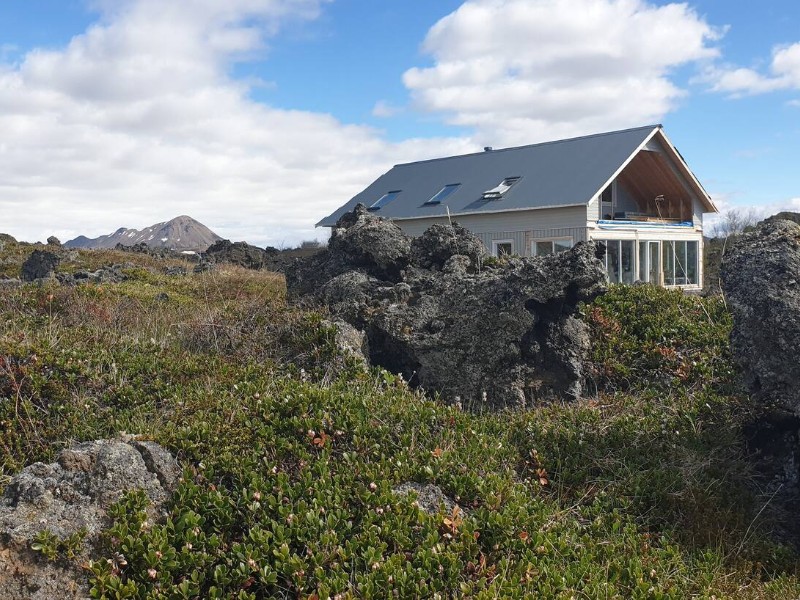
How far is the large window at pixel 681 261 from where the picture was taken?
99.7 feet

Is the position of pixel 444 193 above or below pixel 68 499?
above

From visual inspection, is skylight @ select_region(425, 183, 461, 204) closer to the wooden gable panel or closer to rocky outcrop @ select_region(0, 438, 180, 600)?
the wooden gable panel

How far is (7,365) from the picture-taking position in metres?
6.32

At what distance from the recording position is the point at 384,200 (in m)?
35.2

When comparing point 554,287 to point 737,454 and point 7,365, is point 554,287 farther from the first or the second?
point 7,365

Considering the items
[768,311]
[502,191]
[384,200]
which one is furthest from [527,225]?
[768,311]

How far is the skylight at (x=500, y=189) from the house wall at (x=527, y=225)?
0.90 m

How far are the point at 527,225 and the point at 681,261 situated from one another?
7.39m

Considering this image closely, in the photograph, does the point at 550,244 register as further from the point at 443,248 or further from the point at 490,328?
the point at 490,328

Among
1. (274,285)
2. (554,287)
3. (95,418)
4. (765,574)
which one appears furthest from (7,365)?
(274,285)

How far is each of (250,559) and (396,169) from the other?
1394 inches

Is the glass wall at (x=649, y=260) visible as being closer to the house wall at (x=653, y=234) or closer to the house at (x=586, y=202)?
the house at (x=586, y=202)

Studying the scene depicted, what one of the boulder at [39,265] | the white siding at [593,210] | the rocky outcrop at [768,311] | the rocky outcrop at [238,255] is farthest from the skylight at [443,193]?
the rocky outcrop at [768,311]

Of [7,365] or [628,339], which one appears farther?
[628,339]
